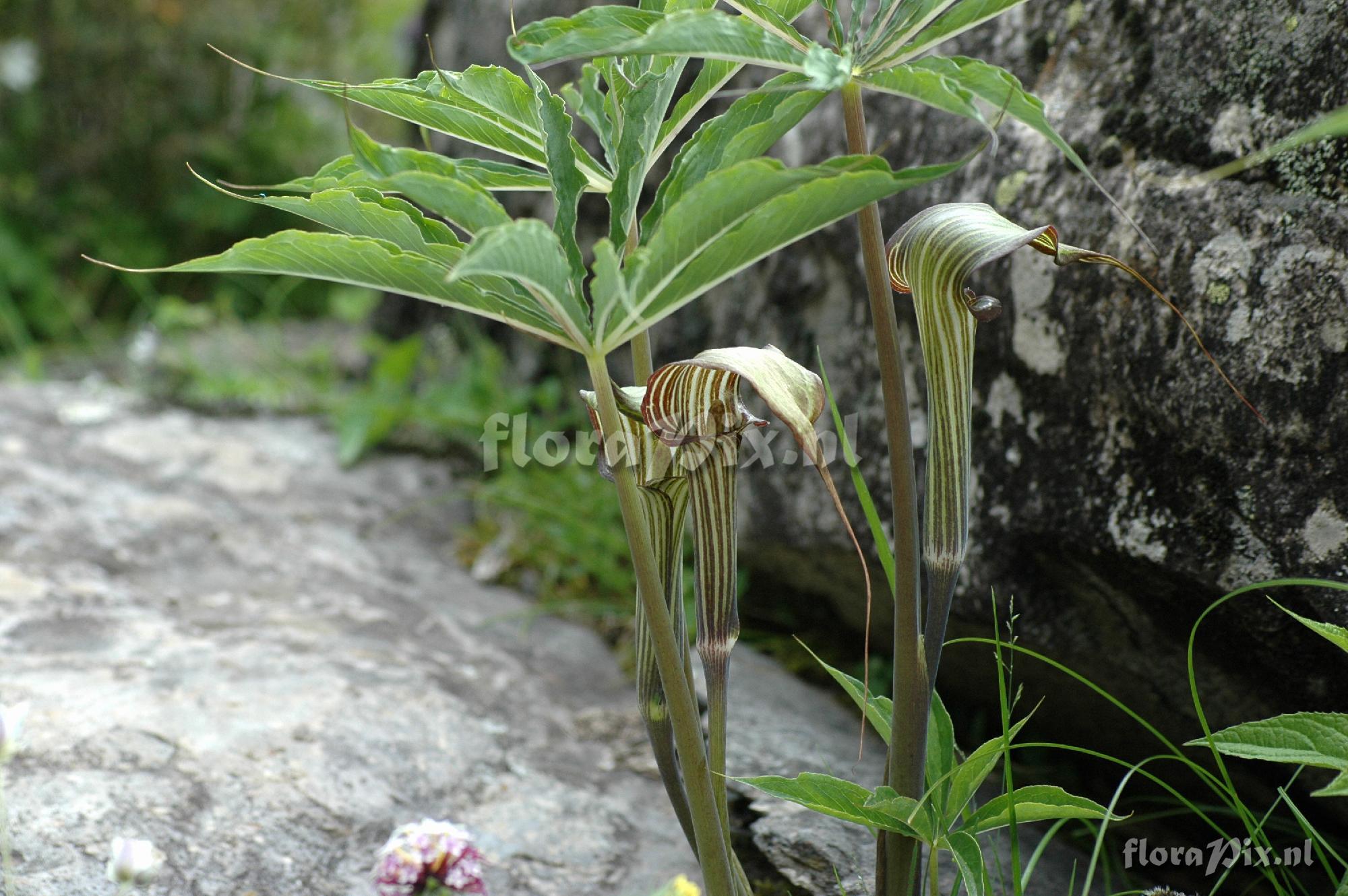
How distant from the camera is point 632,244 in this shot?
3.69 feet

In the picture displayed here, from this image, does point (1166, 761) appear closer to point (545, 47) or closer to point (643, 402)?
point (643, 402)

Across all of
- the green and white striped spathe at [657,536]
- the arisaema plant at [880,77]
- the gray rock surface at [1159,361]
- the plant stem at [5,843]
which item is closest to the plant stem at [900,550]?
the arisaema plant at [880,77]

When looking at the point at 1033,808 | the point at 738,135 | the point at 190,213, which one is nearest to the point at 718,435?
the point at 738,135

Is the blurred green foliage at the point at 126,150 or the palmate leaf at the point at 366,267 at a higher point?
the blurred green foliage at the point at 126,150

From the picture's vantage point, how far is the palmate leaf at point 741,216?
2.71 feet

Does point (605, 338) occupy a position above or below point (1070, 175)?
below

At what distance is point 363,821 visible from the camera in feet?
5.30

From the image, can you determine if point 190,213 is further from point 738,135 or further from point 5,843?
point 738,135

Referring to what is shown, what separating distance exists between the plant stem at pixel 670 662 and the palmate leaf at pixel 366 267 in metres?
0.09

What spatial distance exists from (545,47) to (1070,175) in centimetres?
106

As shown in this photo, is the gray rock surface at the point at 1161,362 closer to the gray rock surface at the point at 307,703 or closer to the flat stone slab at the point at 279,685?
the gray rock surface at the point at 307,703

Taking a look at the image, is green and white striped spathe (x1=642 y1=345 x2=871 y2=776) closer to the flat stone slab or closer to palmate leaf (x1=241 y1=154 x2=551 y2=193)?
palmate leaf (x1=241 y1=154 x2=551 y2=193)

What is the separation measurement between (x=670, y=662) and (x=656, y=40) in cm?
59

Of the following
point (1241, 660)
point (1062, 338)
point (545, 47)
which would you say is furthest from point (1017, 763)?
point (545, 47)
